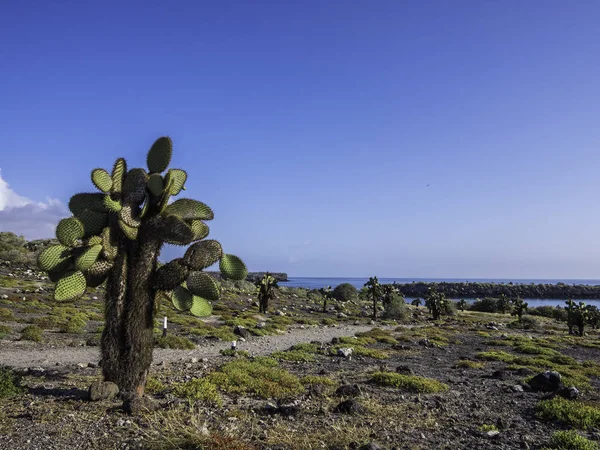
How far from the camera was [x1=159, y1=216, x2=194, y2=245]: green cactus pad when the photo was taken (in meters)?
11.1

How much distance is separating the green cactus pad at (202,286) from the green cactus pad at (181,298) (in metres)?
0.20

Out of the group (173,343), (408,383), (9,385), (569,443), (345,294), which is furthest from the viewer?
(345,294)

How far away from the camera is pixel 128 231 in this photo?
430 inches

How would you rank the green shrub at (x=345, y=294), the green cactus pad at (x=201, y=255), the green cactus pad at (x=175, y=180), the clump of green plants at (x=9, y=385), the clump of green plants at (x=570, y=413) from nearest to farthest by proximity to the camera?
the clump of green plants at (x=9, y=385) → the clump of green plants at (x=570, y=413) → the green cactus pad at (x=201, y=255) → the green cactus pad at (x=175, y=180) → the green shrub at (x=345, y=294)

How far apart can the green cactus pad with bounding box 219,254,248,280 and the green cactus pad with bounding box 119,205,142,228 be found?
2627 millimetres

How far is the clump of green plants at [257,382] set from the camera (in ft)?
40.6

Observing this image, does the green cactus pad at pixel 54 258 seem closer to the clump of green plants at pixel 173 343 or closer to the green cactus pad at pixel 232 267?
the green cactus pad at pixel 232 267

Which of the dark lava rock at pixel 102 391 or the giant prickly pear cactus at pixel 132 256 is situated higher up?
the giant prickly pear cactus at pixel 132 256

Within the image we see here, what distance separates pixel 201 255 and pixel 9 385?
5749mm

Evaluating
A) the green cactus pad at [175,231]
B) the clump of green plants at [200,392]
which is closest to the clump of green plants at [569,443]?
the clump of green plants at [200,392]

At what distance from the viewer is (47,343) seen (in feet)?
72.4

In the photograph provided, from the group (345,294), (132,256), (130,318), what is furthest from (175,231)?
(345,294)

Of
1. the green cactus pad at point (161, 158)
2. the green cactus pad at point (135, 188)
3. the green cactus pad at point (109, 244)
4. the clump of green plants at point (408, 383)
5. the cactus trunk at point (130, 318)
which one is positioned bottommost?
the clump of green plants at point (408, 383)

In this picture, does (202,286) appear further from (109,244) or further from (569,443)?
(569,443)
